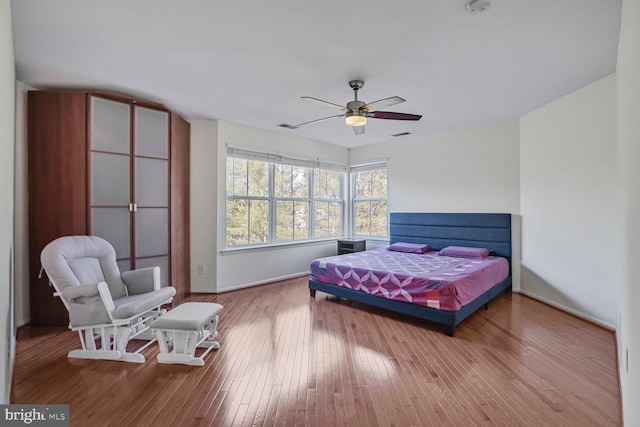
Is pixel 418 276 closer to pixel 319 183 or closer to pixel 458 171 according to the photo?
pixel 458 171

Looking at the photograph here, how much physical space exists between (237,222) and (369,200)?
109 inches

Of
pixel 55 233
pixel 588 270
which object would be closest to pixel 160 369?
pixel 55 233

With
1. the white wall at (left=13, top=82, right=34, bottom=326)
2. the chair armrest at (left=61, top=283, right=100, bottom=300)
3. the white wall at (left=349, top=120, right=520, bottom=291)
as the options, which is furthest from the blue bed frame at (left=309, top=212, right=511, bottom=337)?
the white wall at (left=13, top=82, right=34, bottom=326)

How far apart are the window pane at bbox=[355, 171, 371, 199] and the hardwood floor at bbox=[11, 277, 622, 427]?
3.32 m

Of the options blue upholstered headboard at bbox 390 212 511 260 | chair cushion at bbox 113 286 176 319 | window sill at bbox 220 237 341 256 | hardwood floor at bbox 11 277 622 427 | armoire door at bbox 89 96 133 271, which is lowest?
hardwood floor at bbox 11 277 622 427

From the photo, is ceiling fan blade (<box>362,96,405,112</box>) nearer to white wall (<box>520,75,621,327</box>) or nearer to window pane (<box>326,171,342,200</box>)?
white wall (<box>520,75,621,327</box>)

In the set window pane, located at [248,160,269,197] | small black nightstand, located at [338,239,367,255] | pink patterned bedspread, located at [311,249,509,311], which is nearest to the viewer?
pink patterned bedspread, located at [311,249,509,311]

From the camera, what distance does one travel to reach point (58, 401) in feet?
6.30

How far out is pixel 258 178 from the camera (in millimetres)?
4879

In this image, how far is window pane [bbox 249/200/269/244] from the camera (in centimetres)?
481

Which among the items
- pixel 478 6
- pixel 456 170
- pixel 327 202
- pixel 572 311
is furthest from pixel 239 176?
pixel 572 311

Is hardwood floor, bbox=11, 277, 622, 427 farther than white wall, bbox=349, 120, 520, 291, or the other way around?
white wall, bbox=349, 120, 520, 291

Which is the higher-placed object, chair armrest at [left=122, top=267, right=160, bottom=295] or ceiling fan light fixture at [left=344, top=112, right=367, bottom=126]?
ceiling fan light fixture at [left=344, top=112, right=367, bottom=126]

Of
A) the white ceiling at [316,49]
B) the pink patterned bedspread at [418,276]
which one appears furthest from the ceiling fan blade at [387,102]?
the pink patterned bedspread at [418,276]
